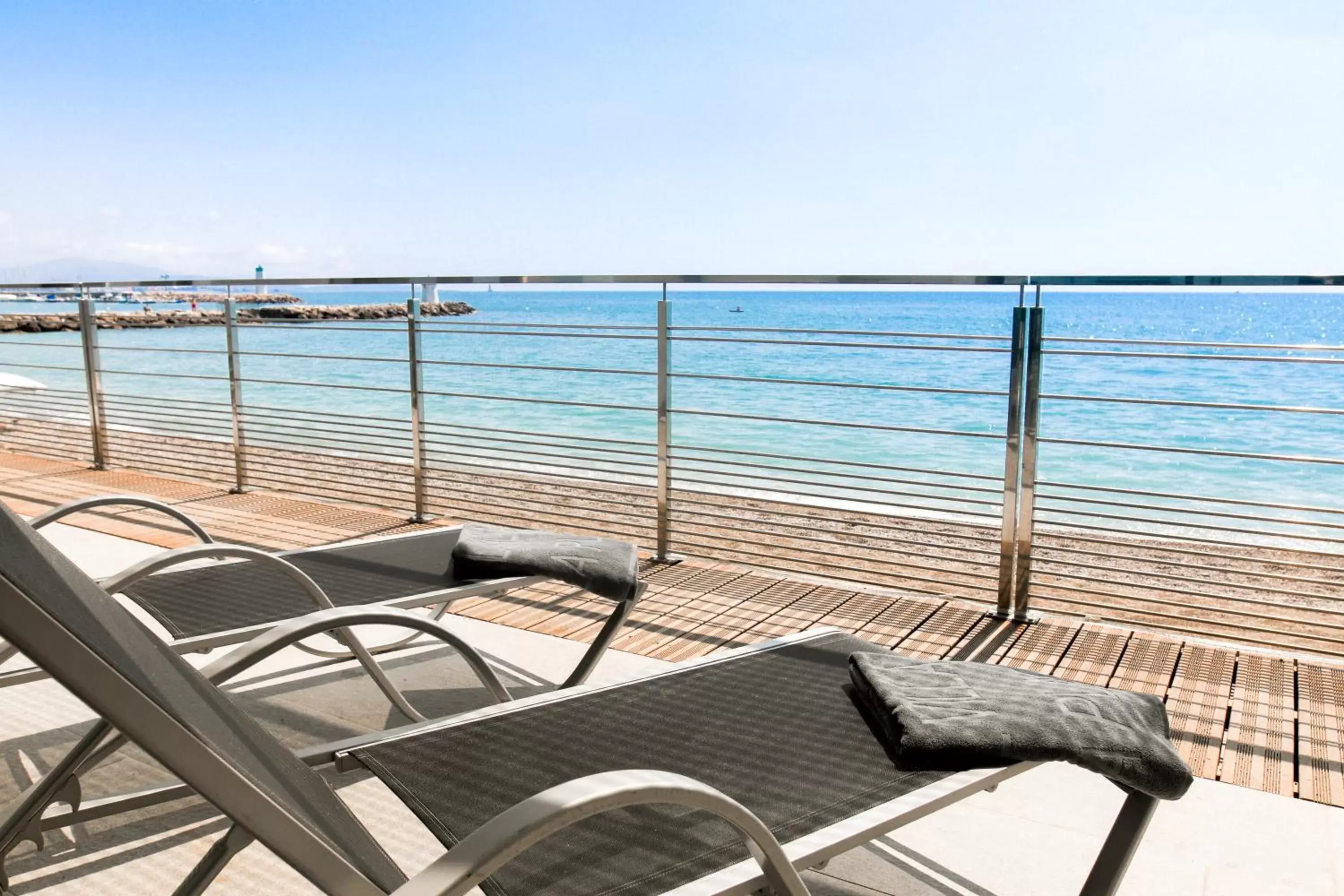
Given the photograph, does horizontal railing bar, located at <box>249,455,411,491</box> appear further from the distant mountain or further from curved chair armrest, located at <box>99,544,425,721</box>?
the distant mountain

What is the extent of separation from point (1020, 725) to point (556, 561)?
1.43 metres

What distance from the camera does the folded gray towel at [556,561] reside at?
8.93ft

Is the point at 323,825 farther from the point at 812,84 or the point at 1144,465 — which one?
the point at 812,84

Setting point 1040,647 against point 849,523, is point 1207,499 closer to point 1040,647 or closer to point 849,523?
point 1040,647

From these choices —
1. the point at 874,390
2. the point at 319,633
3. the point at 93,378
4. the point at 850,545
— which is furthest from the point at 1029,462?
the point at 874,390

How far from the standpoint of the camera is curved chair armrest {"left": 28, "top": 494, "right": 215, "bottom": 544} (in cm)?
292

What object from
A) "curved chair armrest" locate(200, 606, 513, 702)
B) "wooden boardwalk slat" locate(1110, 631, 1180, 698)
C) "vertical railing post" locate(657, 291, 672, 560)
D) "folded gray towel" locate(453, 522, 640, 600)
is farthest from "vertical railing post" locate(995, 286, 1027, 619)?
"curved chair armrest" locate(200, 606, 513, 702)

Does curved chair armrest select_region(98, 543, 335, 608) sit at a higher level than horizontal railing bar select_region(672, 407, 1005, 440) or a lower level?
lower

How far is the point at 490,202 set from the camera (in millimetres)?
41281

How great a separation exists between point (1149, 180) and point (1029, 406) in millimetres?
40971

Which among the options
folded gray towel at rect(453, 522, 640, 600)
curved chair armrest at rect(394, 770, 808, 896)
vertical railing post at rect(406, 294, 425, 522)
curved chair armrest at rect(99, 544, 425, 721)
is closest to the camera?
curved chair armrest at rect(394, 770, 808, 896)

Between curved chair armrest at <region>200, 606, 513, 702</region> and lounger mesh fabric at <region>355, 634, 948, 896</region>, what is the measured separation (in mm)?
220

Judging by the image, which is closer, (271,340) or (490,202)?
(271,340)

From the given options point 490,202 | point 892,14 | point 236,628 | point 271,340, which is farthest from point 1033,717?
point 490,202
